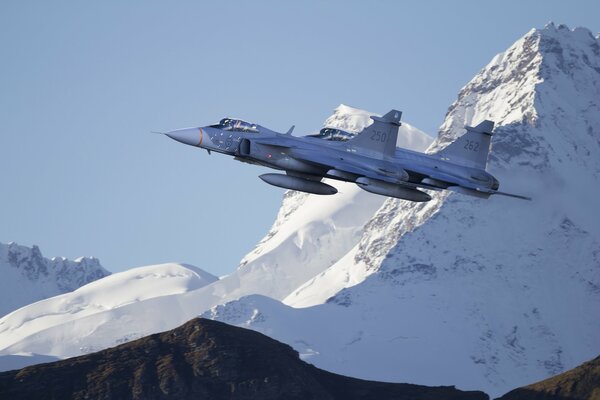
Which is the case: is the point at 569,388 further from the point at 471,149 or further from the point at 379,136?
the point at 379,136

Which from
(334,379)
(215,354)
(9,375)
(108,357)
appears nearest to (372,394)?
(334,379)

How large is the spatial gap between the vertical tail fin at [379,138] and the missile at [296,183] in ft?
13.7

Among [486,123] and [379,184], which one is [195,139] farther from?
[486,123]

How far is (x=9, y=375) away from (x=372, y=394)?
33.9 meters

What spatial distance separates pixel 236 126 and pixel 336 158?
859 centimetres

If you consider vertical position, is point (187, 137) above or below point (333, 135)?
below

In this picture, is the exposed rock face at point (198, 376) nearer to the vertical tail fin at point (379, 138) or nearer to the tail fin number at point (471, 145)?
the tail fin number at point (471, 145)

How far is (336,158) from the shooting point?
104625mm

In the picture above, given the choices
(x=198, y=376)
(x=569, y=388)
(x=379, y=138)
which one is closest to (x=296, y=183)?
(x=379, y=138)

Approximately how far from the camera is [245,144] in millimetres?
104875

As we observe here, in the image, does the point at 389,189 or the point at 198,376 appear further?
the point at 198,376

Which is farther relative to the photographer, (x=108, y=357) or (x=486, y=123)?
(x=108, y=357)

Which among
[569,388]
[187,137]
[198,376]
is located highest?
[187,137]

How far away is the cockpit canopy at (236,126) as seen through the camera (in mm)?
106812
